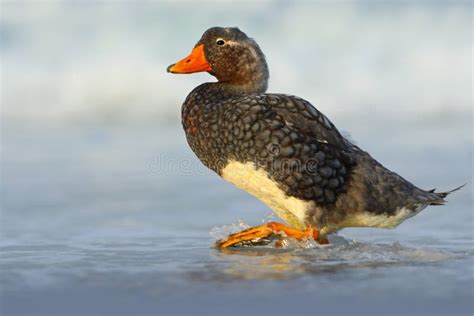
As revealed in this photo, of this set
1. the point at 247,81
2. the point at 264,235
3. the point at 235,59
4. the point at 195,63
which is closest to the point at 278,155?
the point at 264,235

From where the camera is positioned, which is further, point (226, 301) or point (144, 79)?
point (144, 79)

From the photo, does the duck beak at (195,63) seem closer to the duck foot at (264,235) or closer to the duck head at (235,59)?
the duck head at (235,59)

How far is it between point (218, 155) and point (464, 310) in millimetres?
2189

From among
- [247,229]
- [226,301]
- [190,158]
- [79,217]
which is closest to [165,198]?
[79,217]

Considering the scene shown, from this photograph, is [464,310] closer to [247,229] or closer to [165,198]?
[247,229]

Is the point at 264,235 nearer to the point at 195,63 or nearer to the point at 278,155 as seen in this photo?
the point at 278,155

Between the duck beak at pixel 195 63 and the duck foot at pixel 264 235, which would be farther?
the duck beak at pixel 195 63

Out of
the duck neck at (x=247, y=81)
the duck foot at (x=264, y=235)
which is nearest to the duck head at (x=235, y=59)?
the duck neck at (x=247, y=81)

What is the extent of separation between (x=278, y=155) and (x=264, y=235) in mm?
563

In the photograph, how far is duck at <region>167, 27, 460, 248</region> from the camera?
18.3 ft

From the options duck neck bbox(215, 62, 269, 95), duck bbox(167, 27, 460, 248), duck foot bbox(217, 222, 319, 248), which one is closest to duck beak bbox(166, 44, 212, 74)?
duck bbox(167, 27, 460, 248)

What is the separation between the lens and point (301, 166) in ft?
18.4

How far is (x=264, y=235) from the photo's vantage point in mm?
5781

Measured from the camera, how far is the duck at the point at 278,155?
5.58 metres
